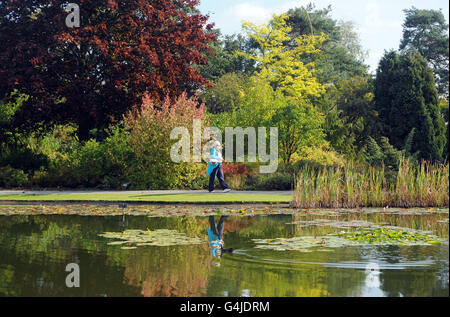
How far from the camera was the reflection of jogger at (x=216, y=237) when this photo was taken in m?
9.81

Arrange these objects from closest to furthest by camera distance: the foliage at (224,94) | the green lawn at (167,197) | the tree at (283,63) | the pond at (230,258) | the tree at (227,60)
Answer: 1. the pond at (230,258)
2. the green lawn at (167,197)
3. the foliage at (224,94)
4. the tree at (283,63)
5. the tree at (227,60)

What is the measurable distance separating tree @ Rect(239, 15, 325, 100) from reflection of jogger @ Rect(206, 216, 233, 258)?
31996mm

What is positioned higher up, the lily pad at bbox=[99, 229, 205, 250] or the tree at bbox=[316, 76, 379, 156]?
the tree at bbox=[316, 76, 379, 156]

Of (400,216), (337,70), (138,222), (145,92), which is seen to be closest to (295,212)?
(400,216)

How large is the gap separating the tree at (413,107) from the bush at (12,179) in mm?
18928

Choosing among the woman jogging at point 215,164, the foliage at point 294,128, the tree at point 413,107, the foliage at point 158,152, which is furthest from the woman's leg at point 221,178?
the tree at point 413,107

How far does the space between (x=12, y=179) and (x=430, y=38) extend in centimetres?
3990

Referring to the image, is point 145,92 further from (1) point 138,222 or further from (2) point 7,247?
(2) point 7,247

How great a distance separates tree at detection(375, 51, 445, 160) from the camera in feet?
109

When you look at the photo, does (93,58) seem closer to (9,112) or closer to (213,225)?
(9,112)

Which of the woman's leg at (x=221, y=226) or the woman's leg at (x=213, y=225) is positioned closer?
the woman's leg at (x=221, y=226)

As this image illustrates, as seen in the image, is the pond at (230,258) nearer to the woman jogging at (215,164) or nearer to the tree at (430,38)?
the woman jogging at (215,164)

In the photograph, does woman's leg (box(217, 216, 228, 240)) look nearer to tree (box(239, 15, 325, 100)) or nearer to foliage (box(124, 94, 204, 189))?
foliage (box(124, 94, 204, 189))

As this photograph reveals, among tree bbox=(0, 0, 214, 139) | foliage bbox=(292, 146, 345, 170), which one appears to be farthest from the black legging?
tree bbox=(0, 0, 214, 139)
